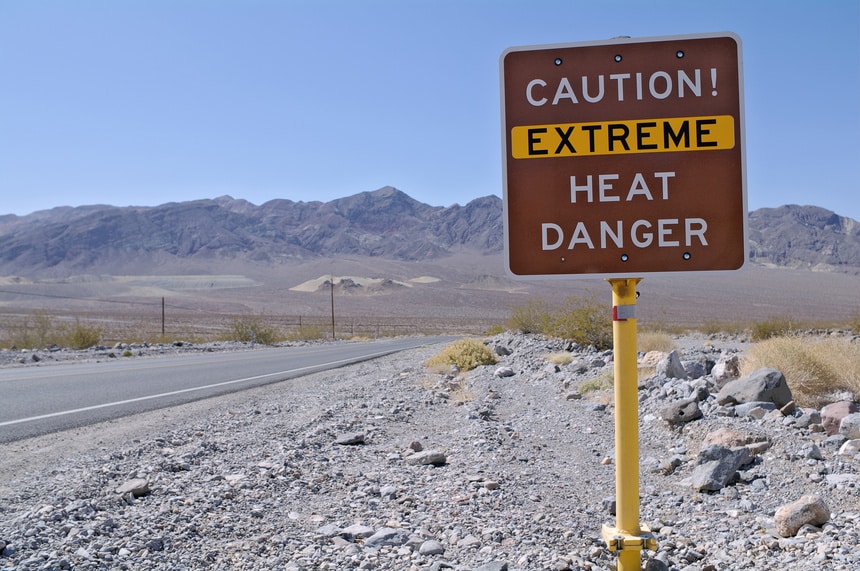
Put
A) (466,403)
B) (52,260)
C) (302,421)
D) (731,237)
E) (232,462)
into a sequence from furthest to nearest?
1. (52,260)
2. (466,403)
3. (302,421)
4. (232,462)
5. (731,237)

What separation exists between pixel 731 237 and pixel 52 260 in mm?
169076

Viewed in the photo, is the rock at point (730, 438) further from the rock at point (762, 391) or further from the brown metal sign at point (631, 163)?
the brown metal sign at point (631, 163)

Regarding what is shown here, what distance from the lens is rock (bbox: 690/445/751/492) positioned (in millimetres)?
5281

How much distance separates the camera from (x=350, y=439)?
731cm

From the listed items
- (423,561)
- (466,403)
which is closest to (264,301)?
(466,403)

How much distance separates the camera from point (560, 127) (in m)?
2.74

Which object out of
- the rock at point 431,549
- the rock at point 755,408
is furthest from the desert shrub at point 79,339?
the rock at point 431,549

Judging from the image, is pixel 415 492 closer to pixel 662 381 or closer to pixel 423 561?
pixel 423 561

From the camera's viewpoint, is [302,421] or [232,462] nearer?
[232,462]

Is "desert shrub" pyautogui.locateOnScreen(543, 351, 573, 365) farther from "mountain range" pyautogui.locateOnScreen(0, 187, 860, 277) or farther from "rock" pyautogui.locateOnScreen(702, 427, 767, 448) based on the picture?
"mountain range" pyautogui.locateOnScreen(0, 187, 860, 277)

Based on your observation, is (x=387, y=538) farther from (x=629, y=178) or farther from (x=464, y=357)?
(x=464, y=357)

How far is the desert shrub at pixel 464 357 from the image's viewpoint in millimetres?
16938

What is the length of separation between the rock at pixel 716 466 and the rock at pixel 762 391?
6.83ft

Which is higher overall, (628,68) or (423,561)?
(628,68)
